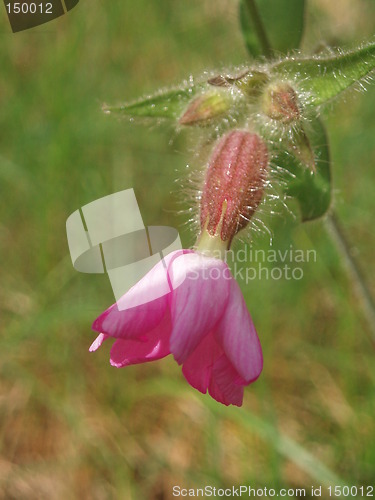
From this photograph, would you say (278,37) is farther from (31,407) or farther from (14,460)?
(14,460)

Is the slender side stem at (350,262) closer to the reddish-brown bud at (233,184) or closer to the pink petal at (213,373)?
the reddish-brown bud at (233,184)

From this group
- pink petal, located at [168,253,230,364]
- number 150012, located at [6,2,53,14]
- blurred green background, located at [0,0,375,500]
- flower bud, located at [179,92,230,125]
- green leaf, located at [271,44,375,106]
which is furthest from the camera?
number 150012, located at [6,2,53,14]

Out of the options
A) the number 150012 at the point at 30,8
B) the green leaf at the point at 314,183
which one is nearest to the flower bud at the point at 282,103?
the green leaf at the point at 314,183

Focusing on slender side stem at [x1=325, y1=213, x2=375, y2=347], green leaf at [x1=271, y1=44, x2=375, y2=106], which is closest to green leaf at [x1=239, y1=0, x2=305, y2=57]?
green leaf at [x1=271, y1=44, x2=375, y2=106]

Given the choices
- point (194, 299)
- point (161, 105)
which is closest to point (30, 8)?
point (161, 105)

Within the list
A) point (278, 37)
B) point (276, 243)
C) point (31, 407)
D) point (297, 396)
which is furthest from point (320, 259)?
point (31, 407)

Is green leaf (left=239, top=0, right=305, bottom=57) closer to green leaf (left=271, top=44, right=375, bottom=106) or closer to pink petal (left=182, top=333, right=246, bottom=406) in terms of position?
green leaf (left=271, top=44, right=375, bottom=106)
